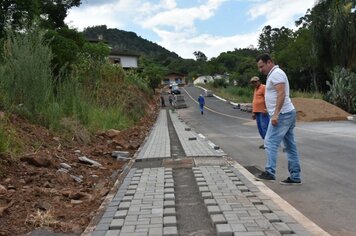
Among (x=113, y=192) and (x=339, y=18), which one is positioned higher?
(x=339, y=18)

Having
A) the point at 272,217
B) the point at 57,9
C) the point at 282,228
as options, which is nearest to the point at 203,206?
the point at 272,217

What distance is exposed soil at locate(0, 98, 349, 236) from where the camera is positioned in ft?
16.3

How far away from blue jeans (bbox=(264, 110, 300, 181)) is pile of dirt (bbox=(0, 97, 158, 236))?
8.23 feet

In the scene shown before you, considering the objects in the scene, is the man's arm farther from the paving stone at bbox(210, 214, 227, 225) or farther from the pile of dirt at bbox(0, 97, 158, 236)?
the pile of dirt at bbox(0, 97, 158, 236)

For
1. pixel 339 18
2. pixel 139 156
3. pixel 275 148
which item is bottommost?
pixel 139 156

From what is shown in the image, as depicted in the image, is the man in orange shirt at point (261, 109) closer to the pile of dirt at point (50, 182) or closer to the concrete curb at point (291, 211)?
the pile of dirt at point (50, 182)

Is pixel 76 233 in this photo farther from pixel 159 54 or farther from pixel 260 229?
pixel 159 54

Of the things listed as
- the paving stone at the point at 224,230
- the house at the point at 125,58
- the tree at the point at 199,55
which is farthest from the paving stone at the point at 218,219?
the tree at the point at 199,55

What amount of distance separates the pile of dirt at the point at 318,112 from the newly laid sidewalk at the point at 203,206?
705 inches

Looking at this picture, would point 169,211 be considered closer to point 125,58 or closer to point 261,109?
point 261,109

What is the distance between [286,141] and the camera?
7.25 m

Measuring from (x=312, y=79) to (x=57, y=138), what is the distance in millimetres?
44254

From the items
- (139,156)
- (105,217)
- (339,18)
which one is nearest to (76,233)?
(105,217)

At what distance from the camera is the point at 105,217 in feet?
16.4
